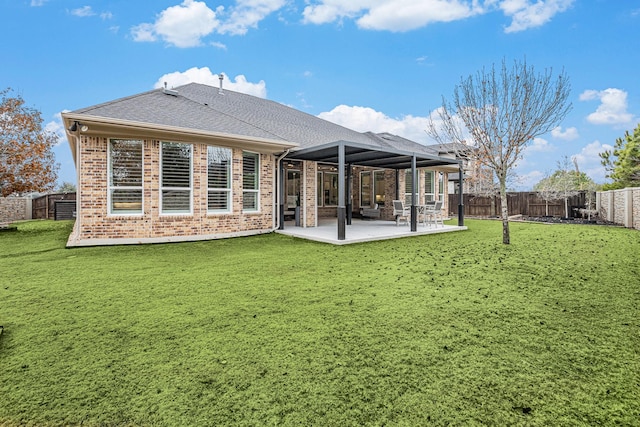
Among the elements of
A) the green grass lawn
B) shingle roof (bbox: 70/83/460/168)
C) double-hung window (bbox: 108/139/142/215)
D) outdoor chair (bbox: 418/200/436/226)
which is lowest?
the green grass lawn

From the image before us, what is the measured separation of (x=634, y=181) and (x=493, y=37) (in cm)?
1661

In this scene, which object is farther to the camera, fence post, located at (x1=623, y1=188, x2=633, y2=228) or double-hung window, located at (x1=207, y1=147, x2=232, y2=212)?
fence post, located at (x1=623, y1=188, x2=633, y2=228)

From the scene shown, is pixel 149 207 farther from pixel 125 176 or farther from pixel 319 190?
pixel 319 190

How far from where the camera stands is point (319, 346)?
2.92 meters

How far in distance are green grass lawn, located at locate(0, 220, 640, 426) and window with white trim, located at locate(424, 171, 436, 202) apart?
495 inches

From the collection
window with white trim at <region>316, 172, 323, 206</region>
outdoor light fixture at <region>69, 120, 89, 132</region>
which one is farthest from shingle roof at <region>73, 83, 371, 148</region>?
window with white trim at <region>316, 172, 323, 206</region>

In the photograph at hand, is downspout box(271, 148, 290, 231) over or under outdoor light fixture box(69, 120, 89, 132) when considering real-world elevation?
under

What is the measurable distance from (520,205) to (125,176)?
80.3ft

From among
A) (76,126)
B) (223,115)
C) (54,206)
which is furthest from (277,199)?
(54,206)

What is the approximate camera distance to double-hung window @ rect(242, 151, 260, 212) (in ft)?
35.3

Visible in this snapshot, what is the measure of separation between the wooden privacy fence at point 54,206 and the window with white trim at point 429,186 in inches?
871

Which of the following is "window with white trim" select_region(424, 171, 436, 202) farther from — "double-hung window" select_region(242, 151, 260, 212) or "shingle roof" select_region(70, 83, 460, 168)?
"double-hung window" select_region(242, 151, 260, 212)

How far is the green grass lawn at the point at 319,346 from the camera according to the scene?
2.07m

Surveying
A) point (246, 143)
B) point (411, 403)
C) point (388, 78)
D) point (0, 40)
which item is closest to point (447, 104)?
point (246, 143)
